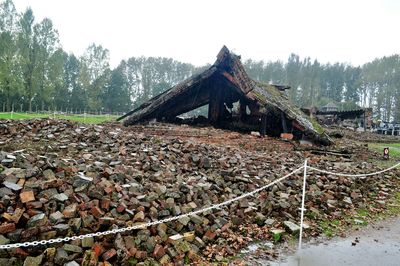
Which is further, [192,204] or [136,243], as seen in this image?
[192,204]

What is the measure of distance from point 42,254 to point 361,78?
79954 millimetres

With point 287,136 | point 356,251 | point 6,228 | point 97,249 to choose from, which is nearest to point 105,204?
point 97,249

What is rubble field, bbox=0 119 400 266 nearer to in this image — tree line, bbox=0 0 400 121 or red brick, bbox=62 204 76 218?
red brick, bbox=62 204 76 218

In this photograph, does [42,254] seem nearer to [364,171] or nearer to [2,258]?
[2,258]

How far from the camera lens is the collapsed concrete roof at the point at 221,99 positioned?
45.2 feet

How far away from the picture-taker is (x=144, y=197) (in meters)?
5.04

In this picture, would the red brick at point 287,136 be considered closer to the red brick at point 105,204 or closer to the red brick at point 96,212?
the red brick at point 105,204

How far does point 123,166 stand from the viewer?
617 cm

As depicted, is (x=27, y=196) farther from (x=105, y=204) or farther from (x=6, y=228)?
(x=105, y=204)

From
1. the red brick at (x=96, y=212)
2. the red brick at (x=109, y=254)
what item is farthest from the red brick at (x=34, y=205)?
the red brick at (x=109, y=254)

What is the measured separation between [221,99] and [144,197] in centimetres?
1165

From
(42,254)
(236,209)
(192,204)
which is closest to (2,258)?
(42,254)

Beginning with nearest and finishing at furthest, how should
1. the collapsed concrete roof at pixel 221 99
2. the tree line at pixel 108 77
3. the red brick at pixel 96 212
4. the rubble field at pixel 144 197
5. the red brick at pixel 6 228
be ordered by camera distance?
1. the red brick at pixel 6 228
2. the rubble field at pixel 144 197
3. the red brick at pixel 96 212
4. the collapsed concrete roof at pixel 221 99
5. the tree line at pixel 108 77

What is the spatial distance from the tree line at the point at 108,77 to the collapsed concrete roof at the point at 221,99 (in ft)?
110
